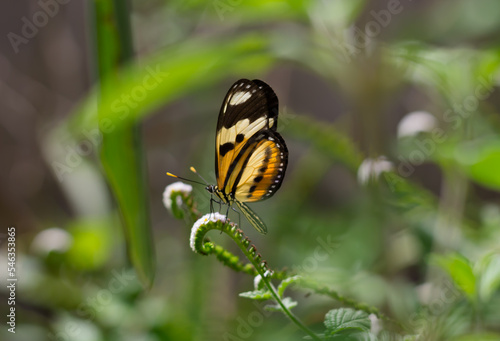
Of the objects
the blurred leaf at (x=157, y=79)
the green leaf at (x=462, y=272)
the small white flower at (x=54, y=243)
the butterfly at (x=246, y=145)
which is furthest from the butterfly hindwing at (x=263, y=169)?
the small white flower at (x=54, y=243)

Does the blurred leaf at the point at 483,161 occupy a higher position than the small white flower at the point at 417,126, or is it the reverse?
the small white flower at the point at 417,126

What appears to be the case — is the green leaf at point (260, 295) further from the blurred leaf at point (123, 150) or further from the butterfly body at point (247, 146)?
the blurred leaf at point (123, 150)

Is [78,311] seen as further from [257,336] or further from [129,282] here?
[257,336]

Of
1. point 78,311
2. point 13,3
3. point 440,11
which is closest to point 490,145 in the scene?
point 78,311

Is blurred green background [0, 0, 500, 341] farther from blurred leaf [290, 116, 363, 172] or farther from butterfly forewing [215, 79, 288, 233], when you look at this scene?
butterfly forewing [215, 79, 288, 233]

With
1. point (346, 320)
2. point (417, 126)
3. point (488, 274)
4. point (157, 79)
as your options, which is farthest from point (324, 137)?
point (346, 320)

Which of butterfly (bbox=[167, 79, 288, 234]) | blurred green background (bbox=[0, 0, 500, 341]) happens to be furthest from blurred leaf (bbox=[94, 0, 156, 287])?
butterfly (bbox=[167, 79, 288, 234])
